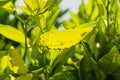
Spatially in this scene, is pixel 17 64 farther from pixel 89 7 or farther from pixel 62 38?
pixel 89 7

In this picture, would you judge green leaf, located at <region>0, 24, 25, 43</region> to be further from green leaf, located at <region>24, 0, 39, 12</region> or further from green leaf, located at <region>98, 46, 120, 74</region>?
green leaf, located at <region>98, 46, 120, 74</region>

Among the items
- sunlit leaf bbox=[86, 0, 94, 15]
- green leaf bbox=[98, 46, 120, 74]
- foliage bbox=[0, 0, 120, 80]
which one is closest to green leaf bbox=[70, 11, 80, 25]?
sunlit leaf bbox=[86, 0, 94, 15]

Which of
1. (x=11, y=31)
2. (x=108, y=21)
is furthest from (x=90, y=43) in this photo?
(x=11, y=31)

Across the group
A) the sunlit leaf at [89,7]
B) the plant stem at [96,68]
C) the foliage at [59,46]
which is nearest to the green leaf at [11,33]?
the foliage at [59,46]

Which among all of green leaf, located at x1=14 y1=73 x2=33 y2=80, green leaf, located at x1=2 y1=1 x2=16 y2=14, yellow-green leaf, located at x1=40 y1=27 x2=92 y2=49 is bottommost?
green leaf, located at x1=14 y1=73 x2=33 y2=80

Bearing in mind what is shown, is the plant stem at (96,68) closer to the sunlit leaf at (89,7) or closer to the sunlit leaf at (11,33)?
the sunlit leaf at (11,33)

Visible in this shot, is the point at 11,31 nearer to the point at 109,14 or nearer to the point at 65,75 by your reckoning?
the point at 65,75
